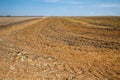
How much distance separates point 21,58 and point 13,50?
2060mm

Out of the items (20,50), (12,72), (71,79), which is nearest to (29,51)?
(20,50)

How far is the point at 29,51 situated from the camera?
12.2 meters

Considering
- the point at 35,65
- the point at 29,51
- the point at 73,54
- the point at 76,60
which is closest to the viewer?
the point at 35,65

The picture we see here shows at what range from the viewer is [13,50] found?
12383 mm

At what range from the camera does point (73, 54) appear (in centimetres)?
1144

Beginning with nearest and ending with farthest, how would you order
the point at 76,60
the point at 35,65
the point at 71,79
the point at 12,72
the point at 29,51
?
the point at 71,79, the point at 12,72, the point at 35,65, the point at 76,60, the point at 29,51

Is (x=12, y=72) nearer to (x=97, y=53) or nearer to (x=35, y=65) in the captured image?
(x=35, y=65)

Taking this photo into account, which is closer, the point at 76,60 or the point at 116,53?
the point at 76,60

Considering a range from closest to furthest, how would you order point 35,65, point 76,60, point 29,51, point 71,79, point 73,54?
point 71,79 < point 35,65 < point 76,60 < point 73,54 < point 29,51

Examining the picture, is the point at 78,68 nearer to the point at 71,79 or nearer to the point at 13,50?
the point at 71,79

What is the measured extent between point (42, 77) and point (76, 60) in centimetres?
288

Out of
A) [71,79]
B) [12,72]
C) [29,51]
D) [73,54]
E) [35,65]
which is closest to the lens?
[71,79]

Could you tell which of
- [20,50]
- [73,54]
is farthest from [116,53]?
[20,50]

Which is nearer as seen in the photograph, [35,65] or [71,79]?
[71,79]
